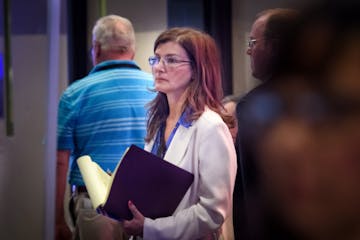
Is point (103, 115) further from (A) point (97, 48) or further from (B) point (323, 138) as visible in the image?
(B) point (323, 138)

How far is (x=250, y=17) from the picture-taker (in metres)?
1.02

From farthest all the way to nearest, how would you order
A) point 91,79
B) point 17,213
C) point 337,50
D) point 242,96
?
point 17,213 → point 91,79 → point 242,96 → point 337,50

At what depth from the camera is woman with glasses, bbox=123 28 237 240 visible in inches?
40.1

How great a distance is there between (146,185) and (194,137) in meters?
0.15

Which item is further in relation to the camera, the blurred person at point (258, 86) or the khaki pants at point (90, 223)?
the khaki pants at point (90, 223)

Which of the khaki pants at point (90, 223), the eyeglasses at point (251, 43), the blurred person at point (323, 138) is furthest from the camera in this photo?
the khaki pants at point (90, 223)

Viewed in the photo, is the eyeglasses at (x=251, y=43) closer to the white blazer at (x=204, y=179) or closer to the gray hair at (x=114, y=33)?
the white blazer at (x=204, y=179)

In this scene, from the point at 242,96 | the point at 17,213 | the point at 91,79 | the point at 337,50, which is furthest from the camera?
the point at 17,213

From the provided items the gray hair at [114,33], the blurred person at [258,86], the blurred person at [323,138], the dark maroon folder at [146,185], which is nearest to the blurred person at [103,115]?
the gray hair at [114,33]

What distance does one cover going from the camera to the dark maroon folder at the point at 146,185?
1030mm

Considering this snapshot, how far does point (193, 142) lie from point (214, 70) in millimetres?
169

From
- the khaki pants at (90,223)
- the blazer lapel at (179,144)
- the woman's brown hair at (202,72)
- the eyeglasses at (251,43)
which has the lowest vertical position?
the khaki pants at (90,223)

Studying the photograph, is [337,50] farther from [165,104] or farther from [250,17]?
[165,104]

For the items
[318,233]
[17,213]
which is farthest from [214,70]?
[17,213]
